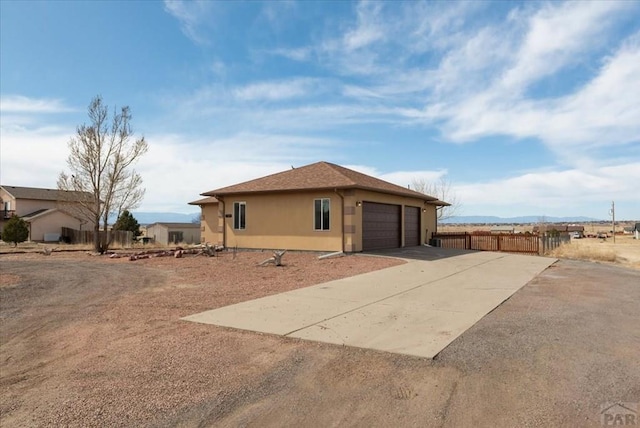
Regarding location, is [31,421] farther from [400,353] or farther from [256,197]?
[256,197]

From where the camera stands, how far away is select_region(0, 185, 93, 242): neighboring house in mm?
41688

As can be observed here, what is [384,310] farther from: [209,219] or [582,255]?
[209,219]

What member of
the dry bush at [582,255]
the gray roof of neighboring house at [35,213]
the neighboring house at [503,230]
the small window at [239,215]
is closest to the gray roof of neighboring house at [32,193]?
the gray roof of neighboring house at [35,213]

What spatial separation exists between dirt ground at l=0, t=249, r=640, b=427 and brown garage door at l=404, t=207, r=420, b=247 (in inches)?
596

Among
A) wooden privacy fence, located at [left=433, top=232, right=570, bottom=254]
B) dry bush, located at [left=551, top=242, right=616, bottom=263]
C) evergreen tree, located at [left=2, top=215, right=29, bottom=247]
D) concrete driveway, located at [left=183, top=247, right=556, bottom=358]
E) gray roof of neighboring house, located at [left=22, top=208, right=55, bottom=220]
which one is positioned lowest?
concrete driveway, located at [left=183, top=247, right=556, bottom=358]

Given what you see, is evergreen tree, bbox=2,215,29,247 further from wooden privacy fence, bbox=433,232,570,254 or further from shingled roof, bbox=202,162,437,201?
wooden privacy fence, bbox=433,232,570,254

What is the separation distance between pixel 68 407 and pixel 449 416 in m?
3.59

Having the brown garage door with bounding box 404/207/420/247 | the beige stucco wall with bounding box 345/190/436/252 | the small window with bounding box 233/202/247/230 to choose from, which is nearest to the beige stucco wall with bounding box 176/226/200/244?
the small window with bounding box 233/202/247/230

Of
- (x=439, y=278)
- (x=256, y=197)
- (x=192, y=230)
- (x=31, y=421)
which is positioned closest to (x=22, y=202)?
(x=192, y=230)

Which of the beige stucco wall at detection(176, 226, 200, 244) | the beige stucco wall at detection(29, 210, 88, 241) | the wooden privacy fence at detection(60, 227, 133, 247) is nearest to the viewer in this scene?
the wooden privacy fence at detection(60, 227, 133, 247)

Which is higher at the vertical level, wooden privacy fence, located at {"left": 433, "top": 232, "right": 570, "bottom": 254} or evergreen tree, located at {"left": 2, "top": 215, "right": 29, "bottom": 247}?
evergreen tree, located at {"left": 2, "top": 215, "right": 29, "bottom": 247}

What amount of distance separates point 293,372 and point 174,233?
38.4 meters

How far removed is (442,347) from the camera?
5766mm

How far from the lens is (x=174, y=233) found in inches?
1614
